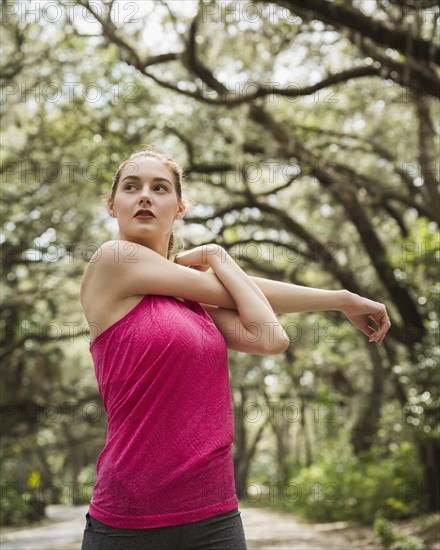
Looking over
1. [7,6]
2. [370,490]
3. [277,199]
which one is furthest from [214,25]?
[370,490]

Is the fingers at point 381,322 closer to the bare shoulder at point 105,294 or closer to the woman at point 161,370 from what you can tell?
the woman at point 161,370

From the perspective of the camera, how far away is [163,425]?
1692 millimetres

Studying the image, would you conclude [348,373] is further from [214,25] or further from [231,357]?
[214,25]

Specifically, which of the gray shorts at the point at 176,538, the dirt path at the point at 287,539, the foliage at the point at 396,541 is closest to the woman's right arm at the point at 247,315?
the gray shorts at the point at 176,538

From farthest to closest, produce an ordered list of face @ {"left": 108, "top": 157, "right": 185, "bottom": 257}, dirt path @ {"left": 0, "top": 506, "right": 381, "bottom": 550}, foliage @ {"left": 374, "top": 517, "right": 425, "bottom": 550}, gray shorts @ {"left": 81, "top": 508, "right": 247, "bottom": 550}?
dirt path @ {"left": 0, "top": 506, "right": 381, "bottom": 550} → foliage @ {"left": 374, "top": 517, "right": 425, "bottom": 550} → face @ {"left": 108, "top": 157, "right": 185, "bottom": 257} → gray shorts @ {"left": 81, "top": 508, "right": 247, "bottom": 550}

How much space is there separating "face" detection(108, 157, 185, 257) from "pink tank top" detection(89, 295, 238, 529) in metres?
0.26

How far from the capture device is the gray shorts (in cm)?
165

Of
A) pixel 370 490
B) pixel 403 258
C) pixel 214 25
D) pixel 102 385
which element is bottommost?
pixel 370 490

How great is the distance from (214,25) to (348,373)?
553 inches

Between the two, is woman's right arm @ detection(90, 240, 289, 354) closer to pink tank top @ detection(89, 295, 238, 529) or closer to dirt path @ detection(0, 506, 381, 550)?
pink tank top @ detection(89, 295, 238, 529)

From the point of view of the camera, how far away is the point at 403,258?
10000 mm

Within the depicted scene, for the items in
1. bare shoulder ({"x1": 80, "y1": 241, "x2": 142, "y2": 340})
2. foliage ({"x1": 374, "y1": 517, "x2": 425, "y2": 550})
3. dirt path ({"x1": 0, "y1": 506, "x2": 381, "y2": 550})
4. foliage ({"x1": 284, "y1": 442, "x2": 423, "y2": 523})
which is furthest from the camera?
foliage ({"x1": 284, "y1": 442, "x2": 423, "y2": 523})

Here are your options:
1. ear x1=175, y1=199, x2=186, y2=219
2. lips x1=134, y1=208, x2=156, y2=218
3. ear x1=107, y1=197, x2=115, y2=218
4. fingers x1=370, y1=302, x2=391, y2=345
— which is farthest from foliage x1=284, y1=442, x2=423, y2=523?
lips x1=134, y1=208, x2=156, y2=218

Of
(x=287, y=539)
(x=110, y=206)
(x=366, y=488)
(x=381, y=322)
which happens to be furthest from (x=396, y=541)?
(x=110, y=206)
